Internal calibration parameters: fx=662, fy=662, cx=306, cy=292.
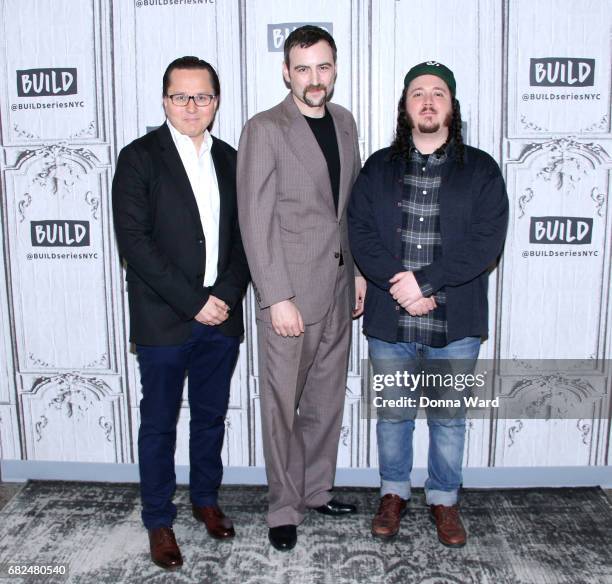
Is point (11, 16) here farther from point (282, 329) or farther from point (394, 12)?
point (282, 329)

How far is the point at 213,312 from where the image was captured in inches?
95.2

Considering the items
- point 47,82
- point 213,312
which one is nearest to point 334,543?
point 213,312

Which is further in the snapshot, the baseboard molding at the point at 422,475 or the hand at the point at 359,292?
the baseboard molding at the point at 422,475

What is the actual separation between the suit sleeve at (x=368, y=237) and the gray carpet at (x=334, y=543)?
3.47ft

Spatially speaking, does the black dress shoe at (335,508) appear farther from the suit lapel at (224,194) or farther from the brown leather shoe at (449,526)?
the suit lapel at (224,194)

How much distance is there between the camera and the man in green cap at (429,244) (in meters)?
2.46

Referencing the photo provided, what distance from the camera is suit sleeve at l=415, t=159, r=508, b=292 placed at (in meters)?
2.42

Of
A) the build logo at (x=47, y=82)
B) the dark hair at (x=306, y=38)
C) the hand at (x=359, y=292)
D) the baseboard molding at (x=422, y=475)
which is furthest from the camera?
the baseboard molding at (x=422, y=475)

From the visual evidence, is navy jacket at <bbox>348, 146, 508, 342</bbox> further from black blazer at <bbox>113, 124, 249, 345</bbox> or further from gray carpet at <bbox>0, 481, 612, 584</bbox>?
gray carpet at <bbox>0, 481, 612, 584</bbox>

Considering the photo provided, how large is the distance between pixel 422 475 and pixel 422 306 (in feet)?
3.62

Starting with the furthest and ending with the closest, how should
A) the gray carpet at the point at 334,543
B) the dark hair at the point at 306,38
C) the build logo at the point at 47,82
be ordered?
the build logo at the point at 47,82 → the gray carpet at the point at 334,543 → the dark hair at the point at 306,38

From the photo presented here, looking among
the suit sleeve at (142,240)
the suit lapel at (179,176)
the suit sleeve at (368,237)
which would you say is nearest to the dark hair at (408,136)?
the suit sleeve at (368,237)

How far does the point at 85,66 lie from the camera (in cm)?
296

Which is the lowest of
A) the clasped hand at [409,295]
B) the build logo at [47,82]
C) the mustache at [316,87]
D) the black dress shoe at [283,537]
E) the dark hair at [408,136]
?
the black dress shoe at [283,537]
